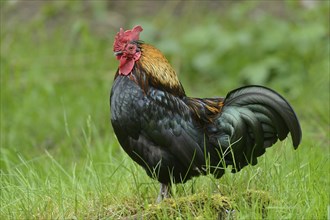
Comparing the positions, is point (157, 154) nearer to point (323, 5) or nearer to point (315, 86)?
point (315, 86)

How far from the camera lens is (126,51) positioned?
381 centimetres

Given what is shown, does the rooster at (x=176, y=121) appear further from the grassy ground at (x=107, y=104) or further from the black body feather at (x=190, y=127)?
the grassy ground at (x=107, y=104)

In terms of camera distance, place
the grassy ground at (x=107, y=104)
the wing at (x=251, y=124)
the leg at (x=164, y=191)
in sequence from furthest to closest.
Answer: the leg at (x=164, y=191) → the grassy ground at (x=107, y=104) → the wing at (x=251, y=124)

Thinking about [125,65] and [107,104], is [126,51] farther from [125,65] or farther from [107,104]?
[107,104]

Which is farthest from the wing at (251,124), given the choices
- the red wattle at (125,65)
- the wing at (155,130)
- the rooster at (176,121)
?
the red wattle at (125,65)

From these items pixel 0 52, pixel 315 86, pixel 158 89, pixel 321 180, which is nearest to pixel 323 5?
pixel 315 86

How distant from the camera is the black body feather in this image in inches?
147

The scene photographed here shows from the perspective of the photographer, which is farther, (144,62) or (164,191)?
(164,191)

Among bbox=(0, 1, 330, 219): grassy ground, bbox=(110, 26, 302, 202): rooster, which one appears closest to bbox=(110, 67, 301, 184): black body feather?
bbox=(110, 26, 302, 202): rooster

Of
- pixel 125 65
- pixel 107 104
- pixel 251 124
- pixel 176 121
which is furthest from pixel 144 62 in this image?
pixel 107 104

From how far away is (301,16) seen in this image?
322 inches

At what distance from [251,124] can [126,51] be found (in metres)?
0.80

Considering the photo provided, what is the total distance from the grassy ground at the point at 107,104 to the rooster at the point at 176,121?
0.59 ft

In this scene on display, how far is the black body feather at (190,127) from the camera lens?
374 centimetres
